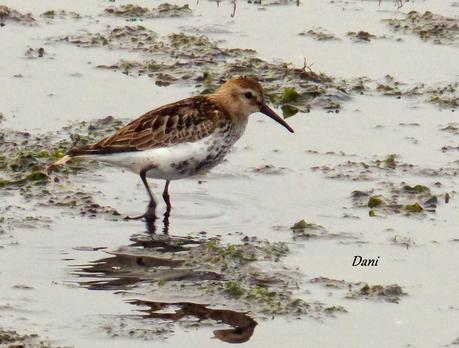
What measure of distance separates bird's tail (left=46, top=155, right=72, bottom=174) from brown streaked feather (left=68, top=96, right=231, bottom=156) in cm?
9

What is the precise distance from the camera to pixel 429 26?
61.5 ft

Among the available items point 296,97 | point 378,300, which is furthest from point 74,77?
point 378,300

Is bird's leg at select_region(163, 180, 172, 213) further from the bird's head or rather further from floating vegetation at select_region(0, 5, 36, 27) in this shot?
floating vegetation at select_region(0, 5, 36, 27)

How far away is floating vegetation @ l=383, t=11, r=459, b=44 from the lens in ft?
60.6

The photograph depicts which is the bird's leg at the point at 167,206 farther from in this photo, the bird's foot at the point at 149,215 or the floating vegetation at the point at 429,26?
the floating vegetation at the point at 429,26

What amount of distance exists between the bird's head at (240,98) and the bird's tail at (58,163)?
1.65m

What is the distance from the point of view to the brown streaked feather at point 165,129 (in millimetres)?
13000

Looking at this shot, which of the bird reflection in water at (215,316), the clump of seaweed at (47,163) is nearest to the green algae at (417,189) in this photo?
the clump of seaweed at (47,163)

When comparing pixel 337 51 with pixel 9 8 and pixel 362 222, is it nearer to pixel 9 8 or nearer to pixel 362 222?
pixel 9 8

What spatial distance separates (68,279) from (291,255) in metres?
1.95

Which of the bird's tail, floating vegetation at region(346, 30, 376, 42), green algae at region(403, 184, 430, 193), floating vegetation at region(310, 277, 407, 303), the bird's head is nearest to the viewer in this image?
floating vegetation at region(310, 277, 407, 303)

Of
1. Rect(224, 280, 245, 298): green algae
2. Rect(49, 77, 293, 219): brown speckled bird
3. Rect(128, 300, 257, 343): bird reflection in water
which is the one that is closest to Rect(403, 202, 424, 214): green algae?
Rect(49, 77, 293, 219): brown speckled bird

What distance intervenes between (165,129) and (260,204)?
115 centimetres

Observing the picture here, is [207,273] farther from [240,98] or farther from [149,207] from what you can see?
[240,98]
